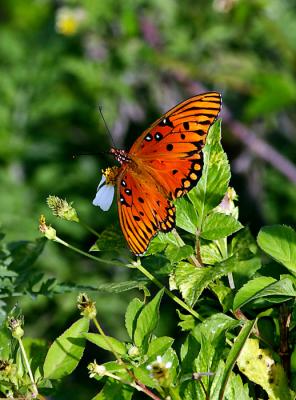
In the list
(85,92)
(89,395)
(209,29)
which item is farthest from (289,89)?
(89,395)

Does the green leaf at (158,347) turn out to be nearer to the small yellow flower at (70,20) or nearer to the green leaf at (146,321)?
the green leaf at (146,321)

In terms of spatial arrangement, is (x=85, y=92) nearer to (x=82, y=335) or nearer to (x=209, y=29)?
(x=209, y=29)

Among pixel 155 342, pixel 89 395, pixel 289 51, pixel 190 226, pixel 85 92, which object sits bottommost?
A: pixel 89 395

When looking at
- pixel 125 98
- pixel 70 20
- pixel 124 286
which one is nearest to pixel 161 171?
pixel 124 286

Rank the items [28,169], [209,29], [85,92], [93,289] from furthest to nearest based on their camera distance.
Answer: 1. [28,169]
2. [85,92]
3. [209,29]
4. [93,289]

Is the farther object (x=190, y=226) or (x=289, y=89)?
(x=289, y=89)

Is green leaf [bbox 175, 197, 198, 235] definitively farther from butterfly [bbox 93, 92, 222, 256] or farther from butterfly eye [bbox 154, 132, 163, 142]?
butterfly eye [bbox 154, 132, 163, 142]

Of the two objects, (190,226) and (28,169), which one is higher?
(28,169)
